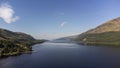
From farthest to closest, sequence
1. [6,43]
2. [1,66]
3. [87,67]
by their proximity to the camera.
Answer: [6,43], [1,66], [87,67]

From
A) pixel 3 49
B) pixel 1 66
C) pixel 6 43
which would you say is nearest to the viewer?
pixel 1 66

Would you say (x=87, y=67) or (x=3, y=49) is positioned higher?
(x=3, y=49)

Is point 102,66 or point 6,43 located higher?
point 6,43

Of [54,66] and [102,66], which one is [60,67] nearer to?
[54,66]

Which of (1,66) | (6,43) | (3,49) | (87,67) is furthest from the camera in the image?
(6,43)

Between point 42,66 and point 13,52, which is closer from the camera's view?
point 42,66

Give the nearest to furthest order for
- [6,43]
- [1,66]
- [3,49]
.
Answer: [1,66], [3,49], [6,43]

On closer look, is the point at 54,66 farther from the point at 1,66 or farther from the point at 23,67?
the point at 1,66

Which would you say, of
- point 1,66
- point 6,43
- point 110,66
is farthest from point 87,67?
point 6,43

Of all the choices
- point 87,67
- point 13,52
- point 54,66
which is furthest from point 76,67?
point 13,52
